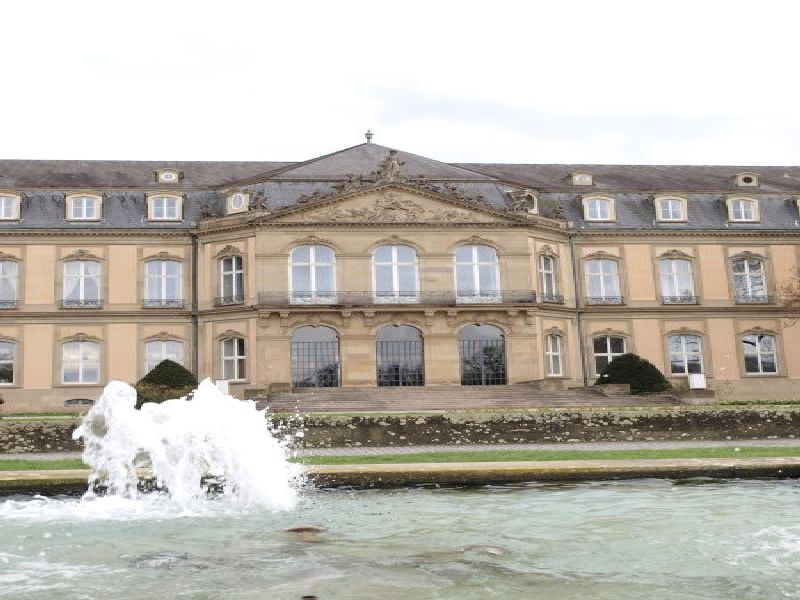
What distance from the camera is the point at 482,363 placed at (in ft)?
127

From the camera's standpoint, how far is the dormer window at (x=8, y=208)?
40.2 m

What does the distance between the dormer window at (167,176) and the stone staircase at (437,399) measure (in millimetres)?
15297

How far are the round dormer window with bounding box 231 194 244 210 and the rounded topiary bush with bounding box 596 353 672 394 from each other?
1791 cm

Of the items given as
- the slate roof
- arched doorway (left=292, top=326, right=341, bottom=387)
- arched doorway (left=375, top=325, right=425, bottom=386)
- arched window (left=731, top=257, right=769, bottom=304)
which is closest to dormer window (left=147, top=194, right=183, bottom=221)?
the slate roof

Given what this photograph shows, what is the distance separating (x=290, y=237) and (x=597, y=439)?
60.6 ft

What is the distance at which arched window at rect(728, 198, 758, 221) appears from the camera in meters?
44.1

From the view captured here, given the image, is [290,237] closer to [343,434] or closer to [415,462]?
[343,434]

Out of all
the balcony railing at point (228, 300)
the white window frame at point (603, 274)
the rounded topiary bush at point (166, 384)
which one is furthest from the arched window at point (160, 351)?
the white window frame at point (603, 274)

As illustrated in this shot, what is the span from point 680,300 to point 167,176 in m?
26.4

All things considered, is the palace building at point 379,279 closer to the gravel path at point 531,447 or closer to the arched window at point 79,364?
the arched window at point 79,364

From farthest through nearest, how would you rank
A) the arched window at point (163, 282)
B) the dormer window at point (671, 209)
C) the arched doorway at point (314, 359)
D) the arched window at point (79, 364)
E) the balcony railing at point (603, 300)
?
the dormer window at point (671, 209) < the balcony railing at point (603, 300) < the arched window at point (163, 282) < the arched window at point (79, 364) < the arched doorway at point (314, 359)

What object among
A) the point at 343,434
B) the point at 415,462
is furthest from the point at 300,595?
the point at 343,434

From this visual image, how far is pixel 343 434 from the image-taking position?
77.8 feet

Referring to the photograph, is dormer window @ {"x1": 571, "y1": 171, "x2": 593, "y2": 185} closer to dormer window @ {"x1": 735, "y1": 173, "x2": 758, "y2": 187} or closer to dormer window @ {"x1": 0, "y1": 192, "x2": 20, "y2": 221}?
dormer window @ {"x1": 735, "y1": 173, "x2": 758, "y2": 187}
